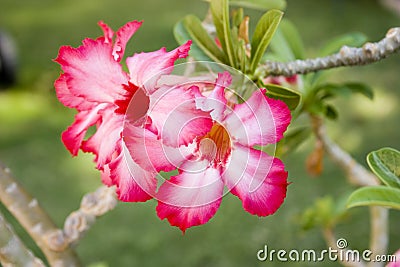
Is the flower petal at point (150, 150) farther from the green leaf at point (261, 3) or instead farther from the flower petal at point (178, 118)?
the green leaf at point (261, 3)

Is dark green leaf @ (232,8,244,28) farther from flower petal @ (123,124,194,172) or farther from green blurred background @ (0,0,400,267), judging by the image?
green blurred background @ (0,0,400,267)

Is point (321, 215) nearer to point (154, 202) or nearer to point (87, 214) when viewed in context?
point (87, 214)

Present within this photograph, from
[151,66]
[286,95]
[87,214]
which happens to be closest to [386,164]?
[286,95]

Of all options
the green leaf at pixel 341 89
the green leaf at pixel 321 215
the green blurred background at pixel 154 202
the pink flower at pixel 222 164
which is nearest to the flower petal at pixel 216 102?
the pink flower at pixel 222 164

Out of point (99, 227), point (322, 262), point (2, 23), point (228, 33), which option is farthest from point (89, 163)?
point (228, 33)

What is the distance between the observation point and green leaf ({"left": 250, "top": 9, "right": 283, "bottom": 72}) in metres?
0.61

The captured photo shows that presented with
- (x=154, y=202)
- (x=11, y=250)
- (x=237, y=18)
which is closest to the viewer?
(x=11, y=250)

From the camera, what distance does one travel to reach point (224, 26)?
64 centimetres

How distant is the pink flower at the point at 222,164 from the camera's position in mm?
474

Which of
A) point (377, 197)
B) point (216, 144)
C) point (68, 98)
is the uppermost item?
point (68, 98)

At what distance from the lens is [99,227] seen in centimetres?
179

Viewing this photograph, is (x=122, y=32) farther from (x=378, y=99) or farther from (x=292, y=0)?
(x=292, y=0)

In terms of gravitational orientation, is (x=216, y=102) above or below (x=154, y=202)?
below

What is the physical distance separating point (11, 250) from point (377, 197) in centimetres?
33
